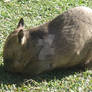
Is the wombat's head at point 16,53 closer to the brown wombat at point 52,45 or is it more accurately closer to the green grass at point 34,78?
the brown wombat at point 52,45

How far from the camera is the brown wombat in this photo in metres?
5.66

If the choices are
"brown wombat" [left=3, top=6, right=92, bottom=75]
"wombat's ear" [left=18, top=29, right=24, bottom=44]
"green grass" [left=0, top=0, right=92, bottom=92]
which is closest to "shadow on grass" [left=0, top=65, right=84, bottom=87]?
"green grass" [left=0, top=0, right=92, bottom=92]

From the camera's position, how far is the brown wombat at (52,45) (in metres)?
5.66

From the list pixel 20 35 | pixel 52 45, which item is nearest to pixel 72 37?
pixel 52 45

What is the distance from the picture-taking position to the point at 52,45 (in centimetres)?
587

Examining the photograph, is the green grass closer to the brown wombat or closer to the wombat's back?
the brown wombat

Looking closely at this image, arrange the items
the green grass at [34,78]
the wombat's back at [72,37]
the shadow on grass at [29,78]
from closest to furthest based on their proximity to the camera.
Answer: the green grass at [34,78], the shadow on grass at [29,78], the wombat's back at [72,37]

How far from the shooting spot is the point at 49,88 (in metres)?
5.51

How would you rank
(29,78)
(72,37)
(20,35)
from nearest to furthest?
(20,35), (29,78), (72,37)

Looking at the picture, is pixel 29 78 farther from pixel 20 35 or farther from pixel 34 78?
pixel 20 35

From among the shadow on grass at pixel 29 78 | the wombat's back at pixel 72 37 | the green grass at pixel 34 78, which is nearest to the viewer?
the green grass at pixel 34 78

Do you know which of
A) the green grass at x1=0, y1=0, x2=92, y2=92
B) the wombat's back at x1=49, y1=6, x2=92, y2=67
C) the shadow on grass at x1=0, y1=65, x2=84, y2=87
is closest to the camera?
the green grass at x1=0, y1=0, x2=92, y2=92

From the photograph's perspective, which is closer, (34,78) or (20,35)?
(20,35)

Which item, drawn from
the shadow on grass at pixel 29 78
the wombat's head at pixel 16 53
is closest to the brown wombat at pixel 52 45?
the wombat's head at pixel 16 53
